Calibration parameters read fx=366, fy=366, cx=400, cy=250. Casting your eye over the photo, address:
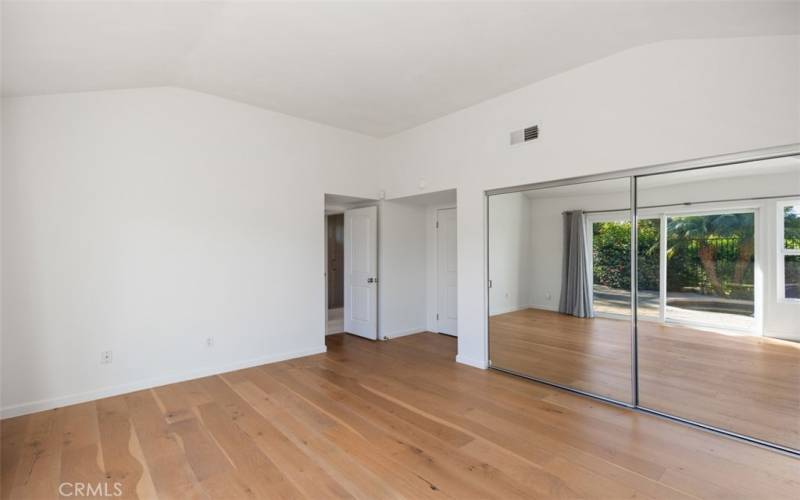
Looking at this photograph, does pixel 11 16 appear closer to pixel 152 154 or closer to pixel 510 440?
pixel 152 154

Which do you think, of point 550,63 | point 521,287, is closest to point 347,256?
point 521,287

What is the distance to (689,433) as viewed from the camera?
9.04ft

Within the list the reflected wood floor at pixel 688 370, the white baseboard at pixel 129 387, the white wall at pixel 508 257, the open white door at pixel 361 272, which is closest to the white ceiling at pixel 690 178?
the white wall at pixel 508 257

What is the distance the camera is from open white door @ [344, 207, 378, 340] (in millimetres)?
5633

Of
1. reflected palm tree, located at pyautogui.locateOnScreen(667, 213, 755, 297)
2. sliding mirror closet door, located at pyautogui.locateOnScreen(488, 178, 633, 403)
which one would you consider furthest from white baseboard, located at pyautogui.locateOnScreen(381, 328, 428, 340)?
reflected palm tree, located at pyautogui.locateOnScreen(667, 213, 755, 297)

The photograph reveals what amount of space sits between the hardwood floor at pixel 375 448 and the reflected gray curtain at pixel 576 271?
932 mm

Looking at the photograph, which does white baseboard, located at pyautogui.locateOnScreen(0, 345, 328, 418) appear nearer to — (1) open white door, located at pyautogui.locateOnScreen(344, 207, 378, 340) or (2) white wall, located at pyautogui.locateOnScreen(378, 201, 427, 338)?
(1) open white door, located at pyautogui.locateOnScreen(344, 207, 378, 340)

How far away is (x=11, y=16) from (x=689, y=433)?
528cm

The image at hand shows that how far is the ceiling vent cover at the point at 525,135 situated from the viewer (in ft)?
12.4

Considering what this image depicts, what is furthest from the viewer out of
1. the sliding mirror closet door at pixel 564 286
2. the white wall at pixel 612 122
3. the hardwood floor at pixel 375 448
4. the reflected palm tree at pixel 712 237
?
the sliding mirror closet door at pixel 564 286

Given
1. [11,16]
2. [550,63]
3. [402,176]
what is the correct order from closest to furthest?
[11,16], [550,63], [402,176]

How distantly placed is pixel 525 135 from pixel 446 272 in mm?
2684

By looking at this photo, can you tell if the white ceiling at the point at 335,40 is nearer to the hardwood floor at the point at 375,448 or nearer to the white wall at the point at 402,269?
the white wall at the point at 402,269

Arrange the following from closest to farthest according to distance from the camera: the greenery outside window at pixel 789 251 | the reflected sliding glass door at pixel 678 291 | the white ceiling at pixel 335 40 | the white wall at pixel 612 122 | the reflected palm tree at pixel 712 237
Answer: the white ceiling at pixel 335 40 → the white wall at pixel 612 122 → the greenery outside window at pixel 789 251 → the reflected sliding glass door at pixel 678 291 → the reflected palm tree at pixel 712 237
